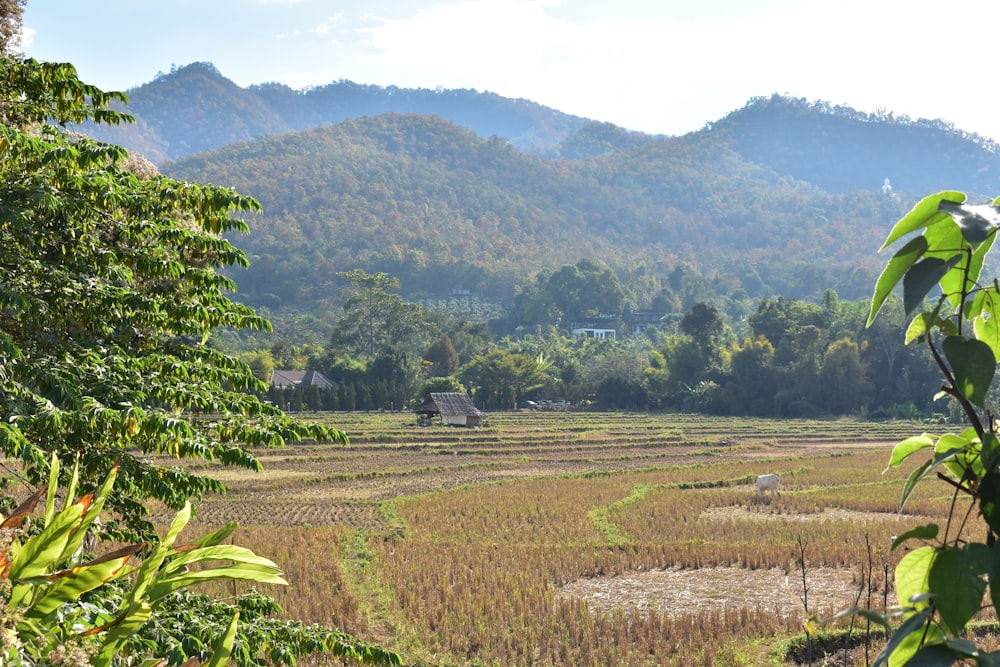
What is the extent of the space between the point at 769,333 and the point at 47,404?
201 feet

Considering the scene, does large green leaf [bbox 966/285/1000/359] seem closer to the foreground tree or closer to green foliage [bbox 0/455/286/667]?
green foliage [bbox 0/455/286/667]

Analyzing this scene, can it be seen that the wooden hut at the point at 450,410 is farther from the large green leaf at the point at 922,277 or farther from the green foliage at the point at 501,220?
the green foliage at the point at 501,220

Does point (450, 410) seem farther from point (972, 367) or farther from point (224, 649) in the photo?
point (972, 367)

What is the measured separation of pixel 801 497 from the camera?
22125 millimetres

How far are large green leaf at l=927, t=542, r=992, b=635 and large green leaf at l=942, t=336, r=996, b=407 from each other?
0.14 metres

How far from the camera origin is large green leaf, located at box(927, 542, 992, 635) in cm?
77

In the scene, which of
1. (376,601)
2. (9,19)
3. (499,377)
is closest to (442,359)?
(499,377)

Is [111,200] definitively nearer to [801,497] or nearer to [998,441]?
[998,441]

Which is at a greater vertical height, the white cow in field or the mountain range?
the mountain range

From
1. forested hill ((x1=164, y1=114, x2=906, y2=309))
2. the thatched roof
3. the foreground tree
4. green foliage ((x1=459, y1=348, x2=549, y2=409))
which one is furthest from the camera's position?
forested hill ((x1=164, y1=114, x2=906, y2=309))

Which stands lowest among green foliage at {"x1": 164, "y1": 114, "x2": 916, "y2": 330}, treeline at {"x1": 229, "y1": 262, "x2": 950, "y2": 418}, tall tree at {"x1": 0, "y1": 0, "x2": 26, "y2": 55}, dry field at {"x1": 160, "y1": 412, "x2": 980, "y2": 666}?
dry field at {"x1": 160, "y1": 412, "x2": 980, "y2": 666}

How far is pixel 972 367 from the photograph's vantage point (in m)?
0.79

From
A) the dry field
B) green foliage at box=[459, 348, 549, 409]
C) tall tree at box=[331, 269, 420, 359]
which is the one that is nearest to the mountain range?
tall tree at box=[331, 269, 420, 359]

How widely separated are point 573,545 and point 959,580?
15327 millimetres
